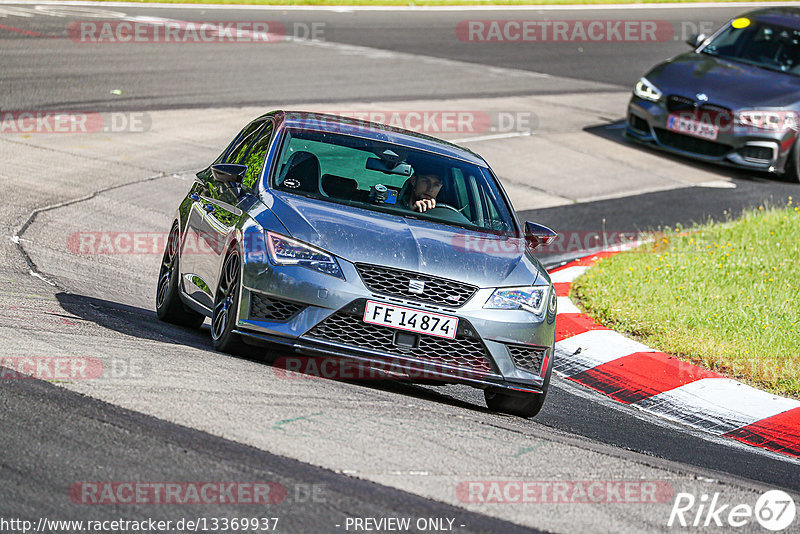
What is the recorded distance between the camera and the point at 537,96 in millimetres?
21141

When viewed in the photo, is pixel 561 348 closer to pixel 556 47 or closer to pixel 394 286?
pixel 394 286

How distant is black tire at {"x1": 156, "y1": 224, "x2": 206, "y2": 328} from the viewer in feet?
26.8

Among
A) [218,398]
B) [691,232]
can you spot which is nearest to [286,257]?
[218,398]

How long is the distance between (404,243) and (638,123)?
11713mm

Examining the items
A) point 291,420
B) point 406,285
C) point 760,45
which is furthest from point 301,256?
point 760,45

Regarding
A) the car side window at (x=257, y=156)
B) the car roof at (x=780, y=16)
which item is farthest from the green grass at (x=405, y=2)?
the car side window at (x=257, y=156)

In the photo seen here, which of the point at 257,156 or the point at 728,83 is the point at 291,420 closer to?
the point at 257,156

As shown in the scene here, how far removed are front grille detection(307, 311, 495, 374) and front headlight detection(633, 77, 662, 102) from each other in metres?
11.5

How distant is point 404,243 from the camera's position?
6.71m

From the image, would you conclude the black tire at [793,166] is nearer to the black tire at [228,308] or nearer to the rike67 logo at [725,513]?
the black tire at [228,308]

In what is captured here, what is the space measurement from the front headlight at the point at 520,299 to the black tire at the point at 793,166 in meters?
11.0

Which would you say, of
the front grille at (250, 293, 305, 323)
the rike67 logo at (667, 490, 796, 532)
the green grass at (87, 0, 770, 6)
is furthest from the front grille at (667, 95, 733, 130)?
the green grass at (87, 0, 770, 6)

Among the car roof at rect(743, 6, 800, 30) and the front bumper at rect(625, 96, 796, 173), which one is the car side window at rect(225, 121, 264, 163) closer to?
the front bumper at rect(625, 96, 796, 173)

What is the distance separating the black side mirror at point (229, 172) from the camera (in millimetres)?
7551
